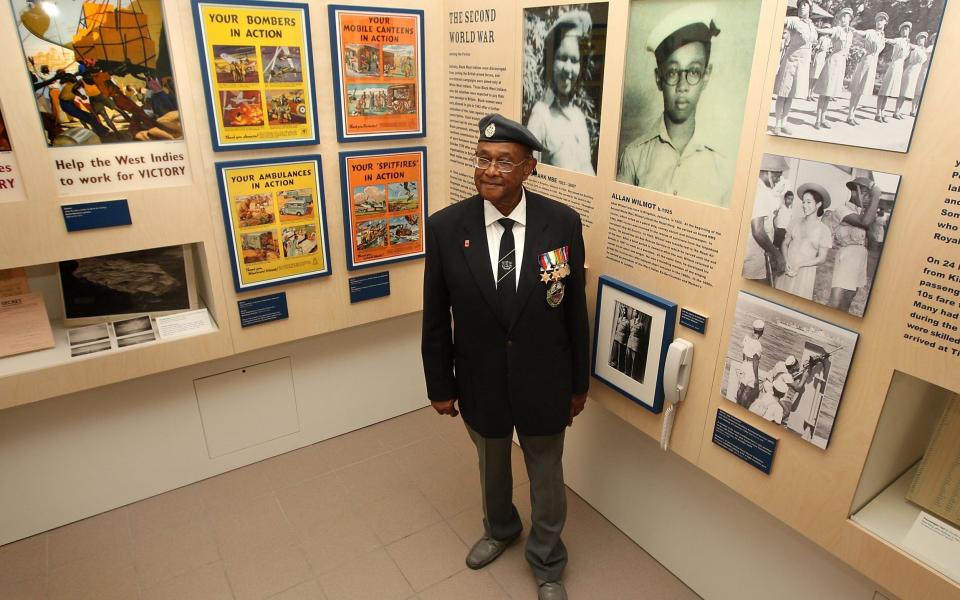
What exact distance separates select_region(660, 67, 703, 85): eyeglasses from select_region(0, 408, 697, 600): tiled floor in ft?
7.57

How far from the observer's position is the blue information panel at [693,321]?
2.29m

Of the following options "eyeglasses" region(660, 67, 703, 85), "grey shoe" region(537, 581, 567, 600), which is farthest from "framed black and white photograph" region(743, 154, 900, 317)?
"grey shoe" region(537, 581, 567, 600)

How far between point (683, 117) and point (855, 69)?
62 cm

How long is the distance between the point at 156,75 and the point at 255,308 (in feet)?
4.05

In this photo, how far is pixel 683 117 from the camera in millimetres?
2219

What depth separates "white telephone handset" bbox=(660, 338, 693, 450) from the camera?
2350 mm

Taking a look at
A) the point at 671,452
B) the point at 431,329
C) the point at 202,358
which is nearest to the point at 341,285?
the point at 202,358

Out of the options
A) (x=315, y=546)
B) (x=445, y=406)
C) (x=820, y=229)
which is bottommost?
(x=315, y=546)

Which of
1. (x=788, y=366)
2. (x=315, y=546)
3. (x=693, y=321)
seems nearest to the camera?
(x=788, y=366)

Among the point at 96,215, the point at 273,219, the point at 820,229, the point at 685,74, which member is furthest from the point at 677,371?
the point at 96,215

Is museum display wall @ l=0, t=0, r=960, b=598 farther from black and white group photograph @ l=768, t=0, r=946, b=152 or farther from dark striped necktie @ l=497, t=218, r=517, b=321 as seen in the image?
dark striped necktie @ l=497, t=218, r=517, b=321

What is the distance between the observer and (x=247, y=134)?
2943 millimetres

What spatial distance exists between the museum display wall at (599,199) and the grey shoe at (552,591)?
2.87 feet

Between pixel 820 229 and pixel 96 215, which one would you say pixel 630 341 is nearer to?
pixel 820 229
